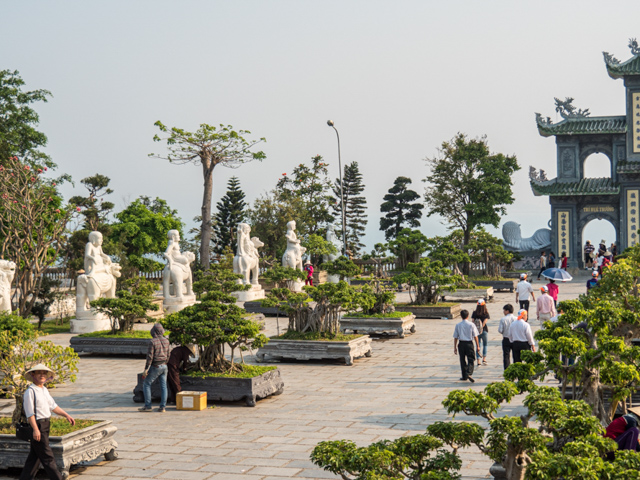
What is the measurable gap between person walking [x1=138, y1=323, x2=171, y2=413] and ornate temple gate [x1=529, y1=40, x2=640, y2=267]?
33485 mm

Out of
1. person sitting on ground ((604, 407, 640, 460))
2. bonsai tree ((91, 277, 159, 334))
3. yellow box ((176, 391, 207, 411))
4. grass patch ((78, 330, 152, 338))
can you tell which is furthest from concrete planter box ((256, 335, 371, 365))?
person sitting on ground ((604, 407, 640, 460))

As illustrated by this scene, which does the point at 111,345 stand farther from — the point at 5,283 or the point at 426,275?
the point at 426,275

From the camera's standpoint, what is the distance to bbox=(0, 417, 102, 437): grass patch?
8133 millimetres

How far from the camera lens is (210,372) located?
11.7 metres

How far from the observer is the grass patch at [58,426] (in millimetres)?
8133

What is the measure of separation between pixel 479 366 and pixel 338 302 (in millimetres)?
2965

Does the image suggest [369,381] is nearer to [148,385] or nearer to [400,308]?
[148,385]

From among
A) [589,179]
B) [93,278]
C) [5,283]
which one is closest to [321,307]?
[5,283]

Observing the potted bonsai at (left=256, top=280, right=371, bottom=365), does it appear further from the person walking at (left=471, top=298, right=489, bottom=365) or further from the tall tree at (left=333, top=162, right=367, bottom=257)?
the tall tree at (left=333, top=162, right=367, bottom=257)

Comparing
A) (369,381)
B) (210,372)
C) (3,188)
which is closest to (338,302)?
(369,381)

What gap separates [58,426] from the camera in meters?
8.50

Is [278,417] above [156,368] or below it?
below

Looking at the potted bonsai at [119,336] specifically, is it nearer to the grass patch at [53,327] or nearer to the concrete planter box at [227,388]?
the grass patch at [53,327]

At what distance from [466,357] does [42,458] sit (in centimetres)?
775
